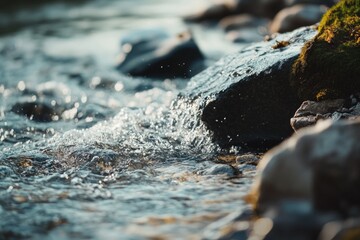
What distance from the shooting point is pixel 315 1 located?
15.8 metres

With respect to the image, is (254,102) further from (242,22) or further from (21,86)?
(242,22)

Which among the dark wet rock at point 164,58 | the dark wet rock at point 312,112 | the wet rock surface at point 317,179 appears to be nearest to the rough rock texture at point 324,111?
the dark wet rock at point 312,112

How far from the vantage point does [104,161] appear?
623cm

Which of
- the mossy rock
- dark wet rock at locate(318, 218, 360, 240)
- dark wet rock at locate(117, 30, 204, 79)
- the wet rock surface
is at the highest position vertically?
dark wet rock at locate(117, 30, 204, 79)

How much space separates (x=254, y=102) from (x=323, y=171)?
9.40 feet

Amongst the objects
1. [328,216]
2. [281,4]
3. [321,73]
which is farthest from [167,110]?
[281,4]

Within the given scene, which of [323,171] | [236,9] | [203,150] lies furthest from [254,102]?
[236,9]

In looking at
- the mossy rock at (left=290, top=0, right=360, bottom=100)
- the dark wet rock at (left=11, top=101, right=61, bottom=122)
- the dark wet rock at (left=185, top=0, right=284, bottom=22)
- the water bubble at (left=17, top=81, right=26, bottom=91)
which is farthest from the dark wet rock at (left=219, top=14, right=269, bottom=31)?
the mossy rock at (left=290, top=0, right=360, bottom=100)

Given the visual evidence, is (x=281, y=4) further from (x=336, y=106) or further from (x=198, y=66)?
(x=336, y=106)

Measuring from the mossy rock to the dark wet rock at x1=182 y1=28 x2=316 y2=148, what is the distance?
6.9 inches

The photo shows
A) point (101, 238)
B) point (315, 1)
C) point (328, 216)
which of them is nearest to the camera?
point (328, 216)

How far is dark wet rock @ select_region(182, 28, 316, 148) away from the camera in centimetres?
642

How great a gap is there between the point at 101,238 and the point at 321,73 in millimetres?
2994

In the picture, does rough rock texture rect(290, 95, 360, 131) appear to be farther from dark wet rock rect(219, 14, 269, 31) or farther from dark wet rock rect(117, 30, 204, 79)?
dark wet rock rect(219, 14, 269, 31)
